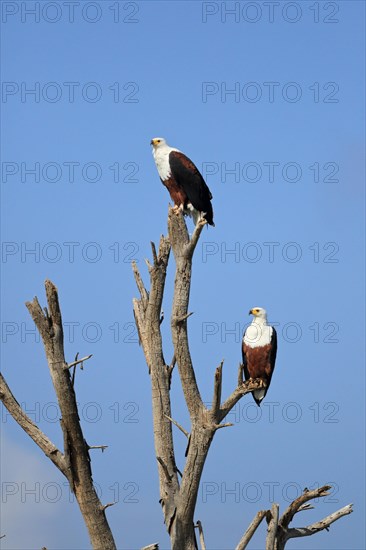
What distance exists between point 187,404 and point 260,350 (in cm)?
159

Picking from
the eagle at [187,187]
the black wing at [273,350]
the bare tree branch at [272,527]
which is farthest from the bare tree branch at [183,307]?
the bare tree branch at [272,527]

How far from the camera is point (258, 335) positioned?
9789mm

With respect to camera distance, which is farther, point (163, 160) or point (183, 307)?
A: point (163, 160)

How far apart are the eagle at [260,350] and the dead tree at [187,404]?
0.53 ft

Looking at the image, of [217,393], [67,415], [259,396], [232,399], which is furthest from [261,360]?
[67,415]

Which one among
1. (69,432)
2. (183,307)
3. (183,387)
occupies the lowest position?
(69,432)

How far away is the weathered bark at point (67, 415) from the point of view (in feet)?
25.7

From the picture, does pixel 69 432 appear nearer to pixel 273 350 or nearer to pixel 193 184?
pixel 273 350

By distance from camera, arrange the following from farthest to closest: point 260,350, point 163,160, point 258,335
A: point 163,160
point 258,335
point 260,350

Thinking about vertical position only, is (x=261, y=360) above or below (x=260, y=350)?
below

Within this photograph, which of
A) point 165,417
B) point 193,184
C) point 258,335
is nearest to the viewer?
point 165,417

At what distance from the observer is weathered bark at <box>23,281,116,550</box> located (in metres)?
7.83

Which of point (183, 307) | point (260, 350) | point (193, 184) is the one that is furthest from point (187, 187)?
point (260, 350)

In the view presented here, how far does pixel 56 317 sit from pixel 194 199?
283 centimetres
